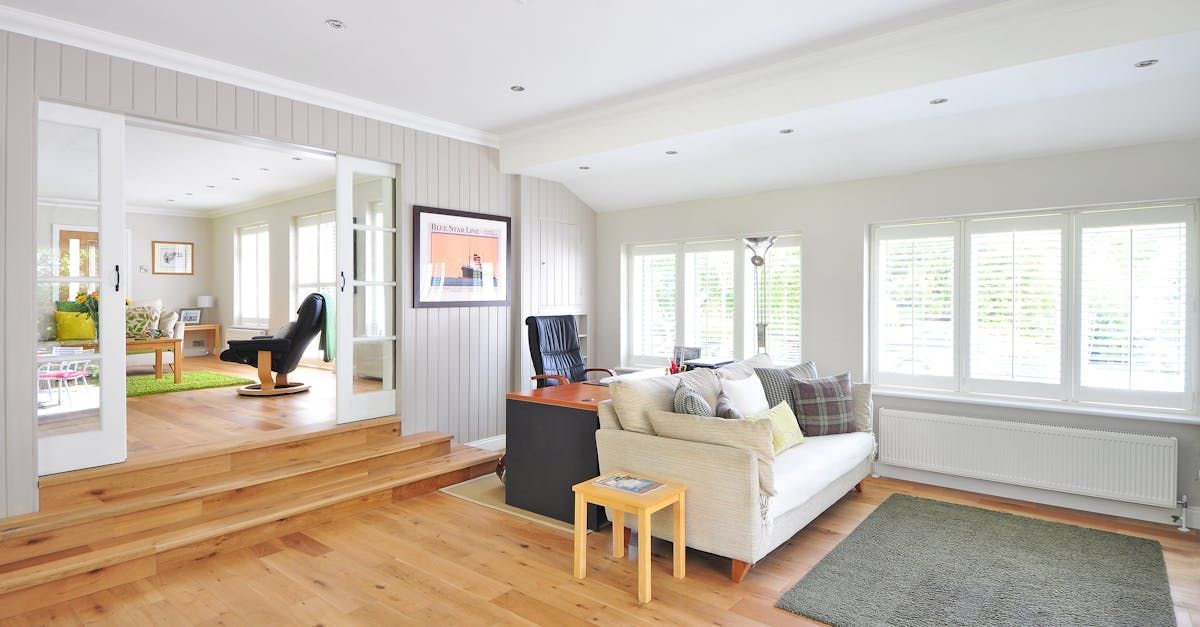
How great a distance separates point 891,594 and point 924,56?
104 inches

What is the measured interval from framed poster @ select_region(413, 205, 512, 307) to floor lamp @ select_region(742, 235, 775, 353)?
2.11 m

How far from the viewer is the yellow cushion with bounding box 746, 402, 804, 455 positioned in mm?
3689

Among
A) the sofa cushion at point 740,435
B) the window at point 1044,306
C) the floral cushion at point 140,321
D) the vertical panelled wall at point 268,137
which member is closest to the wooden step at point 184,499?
the vertical panelled wall at point 268,137

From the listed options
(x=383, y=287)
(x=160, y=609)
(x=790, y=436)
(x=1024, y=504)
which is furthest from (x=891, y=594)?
(x=383, y=287)

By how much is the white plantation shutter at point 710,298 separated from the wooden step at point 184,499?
2.61m

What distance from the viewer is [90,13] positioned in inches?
124

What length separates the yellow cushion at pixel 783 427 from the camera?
369 centimetres

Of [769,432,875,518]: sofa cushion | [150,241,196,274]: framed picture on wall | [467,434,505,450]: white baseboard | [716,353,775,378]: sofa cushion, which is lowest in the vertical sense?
[467,434,505,450]: white baseboard

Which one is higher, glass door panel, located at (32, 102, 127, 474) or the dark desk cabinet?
glass door panel, located at (32, 102, 127, 474)

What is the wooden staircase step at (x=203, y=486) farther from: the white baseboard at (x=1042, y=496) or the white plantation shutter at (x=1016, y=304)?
the white plantation shutter at (x=1016, y=304)

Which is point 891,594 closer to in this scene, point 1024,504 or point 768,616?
point 768,616

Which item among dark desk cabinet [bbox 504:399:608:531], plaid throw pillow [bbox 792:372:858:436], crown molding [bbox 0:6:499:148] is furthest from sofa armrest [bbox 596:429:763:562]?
crown molding [bbox 0:6:499:148]

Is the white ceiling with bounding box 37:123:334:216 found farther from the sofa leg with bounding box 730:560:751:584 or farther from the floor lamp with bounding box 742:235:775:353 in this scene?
the sofa leg with bounding box 730:560:751:584

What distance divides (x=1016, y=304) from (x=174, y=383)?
26.6 ft
